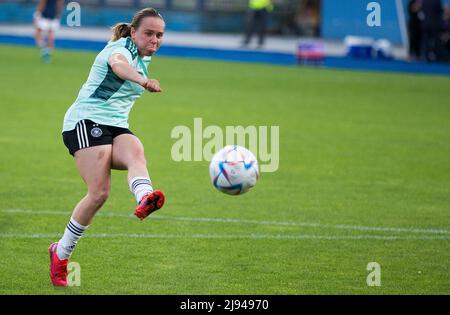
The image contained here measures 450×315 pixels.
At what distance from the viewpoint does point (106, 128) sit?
7.89 meters

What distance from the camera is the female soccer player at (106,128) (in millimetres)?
7738

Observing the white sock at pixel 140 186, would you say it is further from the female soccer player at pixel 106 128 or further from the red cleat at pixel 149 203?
the red cleat at pixel 149 203

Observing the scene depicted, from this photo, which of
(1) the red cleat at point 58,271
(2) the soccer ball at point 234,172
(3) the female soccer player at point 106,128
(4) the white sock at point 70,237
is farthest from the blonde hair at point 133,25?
(1) the red cleat at point 58,271

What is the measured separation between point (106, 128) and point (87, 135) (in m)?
0.18

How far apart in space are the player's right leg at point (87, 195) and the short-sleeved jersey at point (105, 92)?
0.87 ft

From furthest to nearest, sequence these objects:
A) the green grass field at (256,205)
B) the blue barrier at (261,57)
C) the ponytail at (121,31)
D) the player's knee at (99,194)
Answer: the blue barrier at (261,57)
the green grass field at (256,205)
the ponytail at (121,31)
the player's knee at (99,194)

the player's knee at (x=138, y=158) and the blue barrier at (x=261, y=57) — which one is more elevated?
the blue barrier at (x=261, y=57)

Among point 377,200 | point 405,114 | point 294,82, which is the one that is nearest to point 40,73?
point 294,82

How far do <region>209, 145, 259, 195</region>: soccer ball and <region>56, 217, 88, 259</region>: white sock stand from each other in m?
1.18

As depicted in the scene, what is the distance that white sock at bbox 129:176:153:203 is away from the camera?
299 inches

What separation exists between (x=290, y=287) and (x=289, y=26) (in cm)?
3709

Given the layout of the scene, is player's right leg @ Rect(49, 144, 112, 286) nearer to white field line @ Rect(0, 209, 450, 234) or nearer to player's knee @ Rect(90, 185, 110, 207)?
player's knee @ Rect(90, 185, 110, 207)

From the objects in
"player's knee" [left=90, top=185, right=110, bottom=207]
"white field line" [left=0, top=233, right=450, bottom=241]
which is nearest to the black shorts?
"player's knee" [left=90, top=185, right=110, bottom=207]
